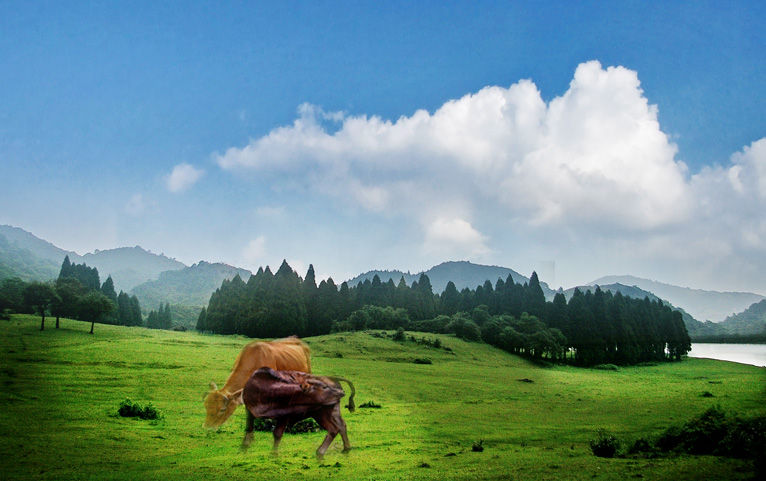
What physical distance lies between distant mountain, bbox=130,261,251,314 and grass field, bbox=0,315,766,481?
127m

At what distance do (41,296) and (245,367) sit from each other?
39.8 m

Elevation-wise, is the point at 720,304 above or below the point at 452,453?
above

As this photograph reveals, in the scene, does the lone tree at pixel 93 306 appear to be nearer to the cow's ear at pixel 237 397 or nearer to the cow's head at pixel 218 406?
the cow's head at pixel 218 406

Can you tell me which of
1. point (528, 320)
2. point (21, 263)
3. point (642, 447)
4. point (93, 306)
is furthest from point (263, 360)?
point (528, 320)

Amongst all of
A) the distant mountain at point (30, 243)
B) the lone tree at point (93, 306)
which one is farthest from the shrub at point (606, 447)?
the lone tree at point (93, 306)

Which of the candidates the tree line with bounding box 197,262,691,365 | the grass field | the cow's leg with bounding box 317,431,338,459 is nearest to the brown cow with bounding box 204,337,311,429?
the cow's leg with bounding box 317,431,338,459

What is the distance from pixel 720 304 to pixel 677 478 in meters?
27.9

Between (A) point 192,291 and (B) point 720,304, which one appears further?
(A) point 192,291

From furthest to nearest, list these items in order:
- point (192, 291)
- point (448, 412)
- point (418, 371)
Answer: point (192, 291)
point (418, 371)
point (448, 412)

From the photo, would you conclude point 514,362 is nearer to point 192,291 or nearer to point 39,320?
point 39,320

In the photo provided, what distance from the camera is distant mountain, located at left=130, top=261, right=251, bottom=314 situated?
152m

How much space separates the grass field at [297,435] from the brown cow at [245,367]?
1.74 m

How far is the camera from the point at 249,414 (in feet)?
18.5

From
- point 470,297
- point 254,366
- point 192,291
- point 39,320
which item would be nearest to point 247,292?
point 39,320
